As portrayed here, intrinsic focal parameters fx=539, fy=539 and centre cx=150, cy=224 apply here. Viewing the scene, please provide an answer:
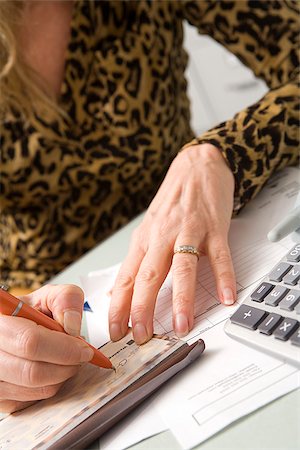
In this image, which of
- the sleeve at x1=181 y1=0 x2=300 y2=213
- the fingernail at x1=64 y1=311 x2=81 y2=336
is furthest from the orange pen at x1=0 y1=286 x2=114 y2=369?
the sleeve at x1=181 y1=0 x2=300 y2=213

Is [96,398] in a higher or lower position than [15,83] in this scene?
lower

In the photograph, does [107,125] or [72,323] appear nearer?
[72,323]

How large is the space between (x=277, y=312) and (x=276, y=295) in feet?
0.07

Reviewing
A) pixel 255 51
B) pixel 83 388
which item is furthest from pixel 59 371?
pixel 255 51

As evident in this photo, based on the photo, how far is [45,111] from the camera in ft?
3.12

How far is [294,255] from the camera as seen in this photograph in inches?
20.5

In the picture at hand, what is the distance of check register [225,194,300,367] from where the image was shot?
439 mm

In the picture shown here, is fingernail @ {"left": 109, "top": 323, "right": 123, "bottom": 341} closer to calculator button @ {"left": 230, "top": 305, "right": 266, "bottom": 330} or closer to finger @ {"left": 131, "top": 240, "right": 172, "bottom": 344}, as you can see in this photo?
finger @ {"left": 131, "top": 240, "right": 172, "bottom": 344}

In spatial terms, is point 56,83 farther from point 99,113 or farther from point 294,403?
point 294,403

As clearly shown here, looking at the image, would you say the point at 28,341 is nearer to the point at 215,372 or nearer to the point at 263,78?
the point at 215,372

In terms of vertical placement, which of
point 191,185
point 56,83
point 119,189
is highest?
point 56,83

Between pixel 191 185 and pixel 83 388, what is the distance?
292 mm

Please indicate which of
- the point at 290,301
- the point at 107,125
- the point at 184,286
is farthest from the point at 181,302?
the point at 107,125

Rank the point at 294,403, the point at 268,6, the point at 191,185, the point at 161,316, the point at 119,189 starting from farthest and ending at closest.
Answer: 1. the point at 119,189
2. the point at 268,6
3. the point at 191,185
4. the point at 161,316
5. the point at 294,403
